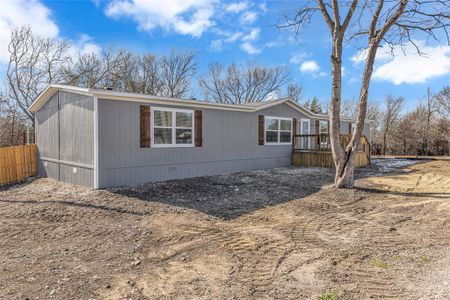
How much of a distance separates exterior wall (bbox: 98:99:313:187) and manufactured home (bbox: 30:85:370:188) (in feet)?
0.08

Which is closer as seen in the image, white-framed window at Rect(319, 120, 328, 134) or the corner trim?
the corner trim

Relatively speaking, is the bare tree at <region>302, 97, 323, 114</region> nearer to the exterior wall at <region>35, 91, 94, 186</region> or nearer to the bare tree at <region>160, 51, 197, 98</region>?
the bare tree at <region>160, 51, 197, 98</region>

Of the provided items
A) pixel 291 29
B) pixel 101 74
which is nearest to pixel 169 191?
pixel 291 29

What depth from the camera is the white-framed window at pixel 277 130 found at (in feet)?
40.9

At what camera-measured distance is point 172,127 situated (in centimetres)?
902

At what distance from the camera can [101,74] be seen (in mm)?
21234

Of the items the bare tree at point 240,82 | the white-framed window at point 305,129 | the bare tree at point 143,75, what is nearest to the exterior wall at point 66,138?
the white-framed window at point 305,129

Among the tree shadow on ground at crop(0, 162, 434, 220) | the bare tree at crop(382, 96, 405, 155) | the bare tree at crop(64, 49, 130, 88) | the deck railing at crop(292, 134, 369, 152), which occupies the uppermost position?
the bare tree at crop(64, 49, 130, 88)

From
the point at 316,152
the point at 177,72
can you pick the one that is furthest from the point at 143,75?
the point at 316,152

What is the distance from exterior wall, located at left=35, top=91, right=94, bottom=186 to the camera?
7.79 m

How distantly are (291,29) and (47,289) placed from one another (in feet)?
30.5

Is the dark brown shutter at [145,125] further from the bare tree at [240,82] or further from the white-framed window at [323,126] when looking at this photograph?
the bare tree at [240,82]

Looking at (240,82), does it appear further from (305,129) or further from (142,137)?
(142,137)

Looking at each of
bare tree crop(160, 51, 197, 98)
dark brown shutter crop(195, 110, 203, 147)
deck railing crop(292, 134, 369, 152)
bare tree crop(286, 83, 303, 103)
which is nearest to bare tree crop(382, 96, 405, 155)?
bare tree crop(286, 83, 303, 103)
